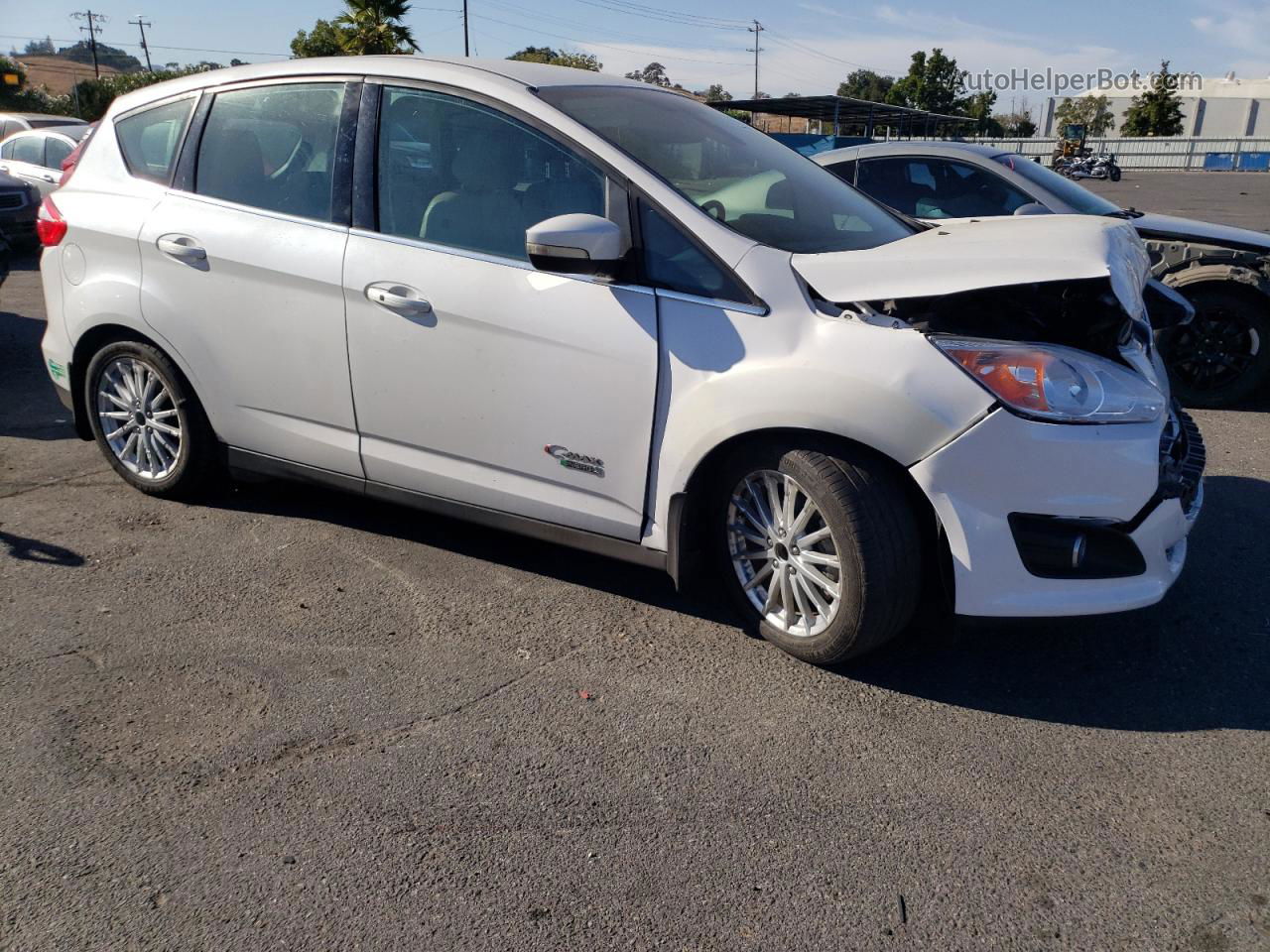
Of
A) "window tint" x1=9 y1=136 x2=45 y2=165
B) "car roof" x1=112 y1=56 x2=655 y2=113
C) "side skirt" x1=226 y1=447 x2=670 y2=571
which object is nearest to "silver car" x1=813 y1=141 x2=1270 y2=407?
"car roof" x1=112 y1=56 x2=655 y2=113

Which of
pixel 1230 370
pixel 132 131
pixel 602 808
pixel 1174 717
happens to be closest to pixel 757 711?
pixel 602 808

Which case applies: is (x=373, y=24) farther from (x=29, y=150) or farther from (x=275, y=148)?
(x=275, y=148)

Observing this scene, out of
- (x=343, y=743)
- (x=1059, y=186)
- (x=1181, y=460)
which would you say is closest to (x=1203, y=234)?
(x=1059, y=186)

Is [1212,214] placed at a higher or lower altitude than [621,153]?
lower

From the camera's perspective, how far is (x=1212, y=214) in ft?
77.3

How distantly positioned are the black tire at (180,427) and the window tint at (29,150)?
36.6ft

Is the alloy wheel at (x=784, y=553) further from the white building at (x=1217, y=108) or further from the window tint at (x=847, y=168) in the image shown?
the white building at (x=1217, y=108)

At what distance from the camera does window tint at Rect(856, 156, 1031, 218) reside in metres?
7.25

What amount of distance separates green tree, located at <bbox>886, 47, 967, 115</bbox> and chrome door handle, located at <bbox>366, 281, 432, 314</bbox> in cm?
8612

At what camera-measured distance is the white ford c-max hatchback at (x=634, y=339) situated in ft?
10.0

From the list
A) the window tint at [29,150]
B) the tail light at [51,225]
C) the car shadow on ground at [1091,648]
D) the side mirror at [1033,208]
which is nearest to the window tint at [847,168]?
the side mirror at [1033,208]

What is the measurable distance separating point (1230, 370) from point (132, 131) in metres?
6.17

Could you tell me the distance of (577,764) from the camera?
2955mm

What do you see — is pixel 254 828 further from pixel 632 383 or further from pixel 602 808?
pixel 632 383
